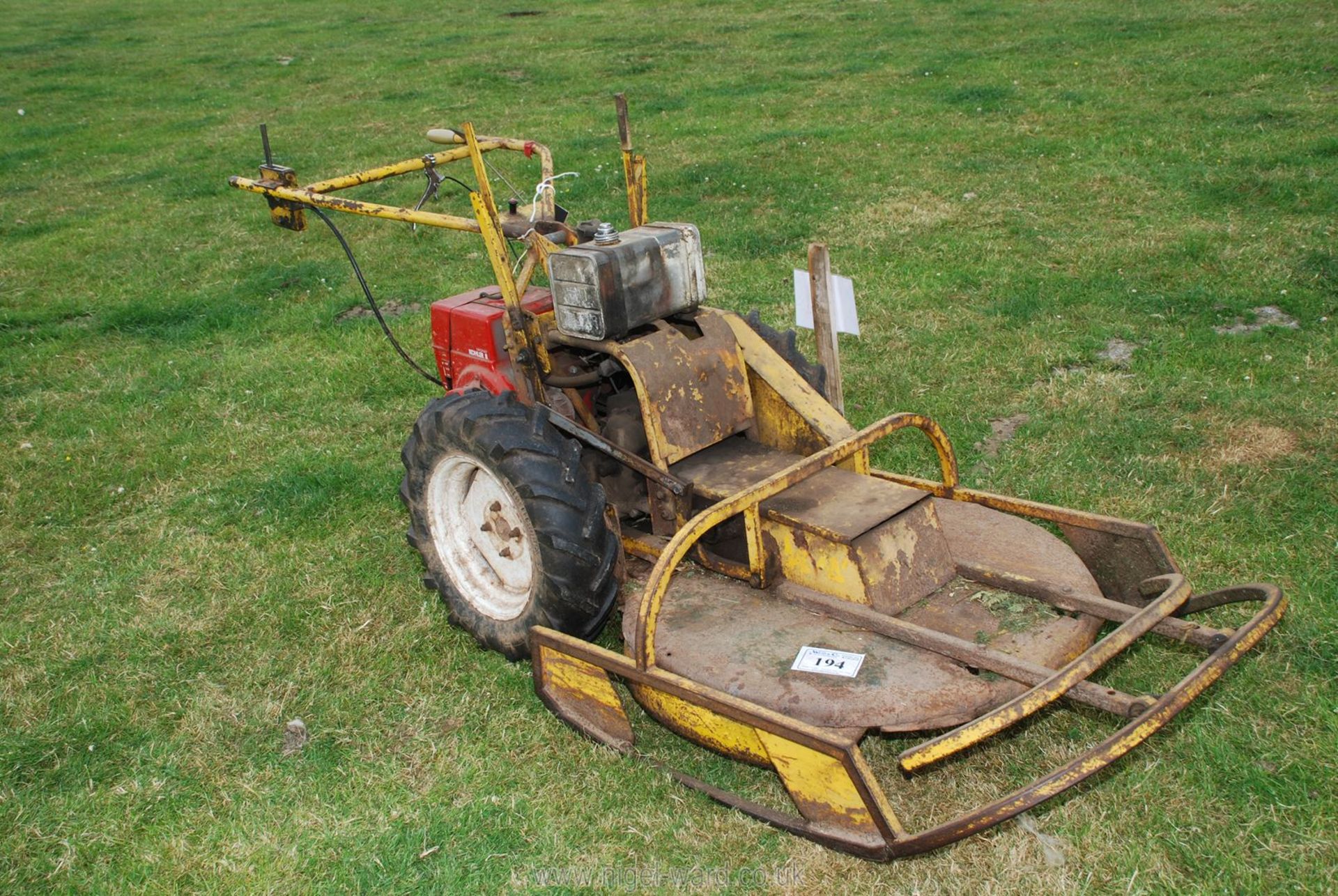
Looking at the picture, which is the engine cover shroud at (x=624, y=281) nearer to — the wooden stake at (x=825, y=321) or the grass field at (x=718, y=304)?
the wooden stake at (x=825, y=321)

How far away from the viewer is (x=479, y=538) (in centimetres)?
451

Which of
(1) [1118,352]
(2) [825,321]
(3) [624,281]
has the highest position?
(3) [624,281]

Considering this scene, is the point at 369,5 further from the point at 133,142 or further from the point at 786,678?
the point at 786,678

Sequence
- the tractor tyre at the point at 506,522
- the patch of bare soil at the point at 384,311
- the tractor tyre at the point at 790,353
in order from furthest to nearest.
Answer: the patch of bare soil at the point at 384,311, the tractor tyre at the point at 790,353, the tractor tyre at the point at 506,522

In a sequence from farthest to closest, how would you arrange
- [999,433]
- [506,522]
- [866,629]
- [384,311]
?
[384,311], [999,433], [506,522], [866,629]

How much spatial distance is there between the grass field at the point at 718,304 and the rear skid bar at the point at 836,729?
199 mm

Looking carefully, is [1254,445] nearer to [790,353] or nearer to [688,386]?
[790,353]

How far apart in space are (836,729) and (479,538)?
183cm

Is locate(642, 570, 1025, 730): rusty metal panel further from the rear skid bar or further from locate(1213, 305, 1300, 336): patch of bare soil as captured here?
locate(1213, 305, 1300, 336): patch of bare soil

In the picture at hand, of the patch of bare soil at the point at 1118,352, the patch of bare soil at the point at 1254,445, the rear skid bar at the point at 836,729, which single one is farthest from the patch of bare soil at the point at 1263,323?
the rear skid bar at the point at 836,729

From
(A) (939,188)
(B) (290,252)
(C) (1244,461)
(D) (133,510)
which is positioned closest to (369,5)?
(B) (290,252)

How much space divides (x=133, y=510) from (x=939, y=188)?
21.0ft

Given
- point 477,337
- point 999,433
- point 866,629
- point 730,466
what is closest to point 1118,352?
point 999,433

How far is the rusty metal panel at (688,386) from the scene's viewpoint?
13.4 ft
